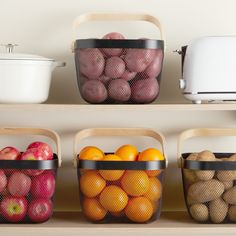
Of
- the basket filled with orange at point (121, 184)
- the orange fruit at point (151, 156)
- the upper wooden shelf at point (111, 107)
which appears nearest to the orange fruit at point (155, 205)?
the basket filled with orange at point (121, 184)

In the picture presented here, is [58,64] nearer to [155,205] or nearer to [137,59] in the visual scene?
[137,59]

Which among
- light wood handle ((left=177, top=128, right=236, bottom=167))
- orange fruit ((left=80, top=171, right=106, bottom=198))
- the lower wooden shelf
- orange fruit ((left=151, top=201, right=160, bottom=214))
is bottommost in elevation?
the lower wooden shelf

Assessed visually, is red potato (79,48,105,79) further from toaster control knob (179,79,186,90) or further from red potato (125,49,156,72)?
toaster control knob (179,79,186,90)

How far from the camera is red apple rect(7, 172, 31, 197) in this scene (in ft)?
5.45

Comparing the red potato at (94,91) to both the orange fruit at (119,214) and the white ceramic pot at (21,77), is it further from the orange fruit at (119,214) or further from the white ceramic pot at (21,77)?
the orange fruit at (119,214)

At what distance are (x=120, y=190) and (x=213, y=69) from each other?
1.25ft

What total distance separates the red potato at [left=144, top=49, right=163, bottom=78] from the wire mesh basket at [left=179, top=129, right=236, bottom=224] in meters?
0.24

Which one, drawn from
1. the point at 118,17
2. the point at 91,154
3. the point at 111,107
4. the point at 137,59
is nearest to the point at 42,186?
the point at 91,154

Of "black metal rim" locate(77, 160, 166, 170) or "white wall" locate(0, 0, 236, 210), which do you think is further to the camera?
"white wall" locate(0, 0, 236, 210)

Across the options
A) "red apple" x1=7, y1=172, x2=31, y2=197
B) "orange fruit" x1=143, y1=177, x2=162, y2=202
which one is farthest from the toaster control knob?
"red apple" x1=7, y1=172, x2=31, y2=197

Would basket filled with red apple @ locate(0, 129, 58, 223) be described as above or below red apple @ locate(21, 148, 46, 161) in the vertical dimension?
below

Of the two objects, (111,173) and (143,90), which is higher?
(143,90)

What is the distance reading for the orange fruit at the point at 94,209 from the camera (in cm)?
169

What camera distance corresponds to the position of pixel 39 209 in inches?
66.1
